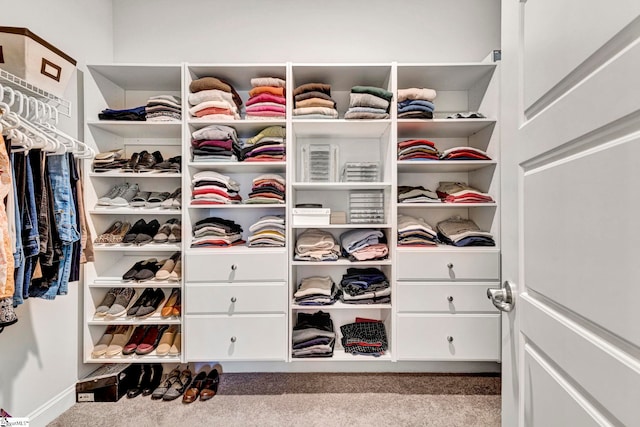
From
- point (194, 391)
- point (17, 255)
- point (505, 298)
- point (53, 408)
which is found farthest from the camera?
point (194, 391)

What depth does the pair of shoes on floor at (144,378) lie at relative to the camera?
192 centimetres

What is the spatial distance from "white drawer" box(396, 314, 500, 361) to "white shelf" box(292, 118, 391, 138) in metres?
1.18

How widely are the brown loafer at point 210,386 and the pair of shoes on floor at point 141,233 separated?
36.8 inches

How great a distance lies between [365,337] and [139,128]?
2.00 meters

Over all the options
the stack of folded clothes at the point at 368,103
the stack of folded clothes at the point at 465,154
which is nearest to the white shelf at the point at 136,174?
the stack of folded clothes at the point at 368,103

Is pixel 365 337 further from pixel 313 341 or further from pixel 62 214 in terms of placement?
pixel 62 214

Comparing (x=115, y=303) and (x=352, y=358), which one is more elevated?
(x=115, y=303)

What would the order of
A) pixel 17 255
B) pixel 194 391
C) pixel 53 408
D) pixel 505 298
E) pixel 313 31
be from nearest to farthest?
pixel 505 298
pixel 17 255
pixel 53 408
pixel 194 391
pixel 313 31

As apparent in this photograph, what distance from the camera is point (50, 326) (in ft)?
5.64

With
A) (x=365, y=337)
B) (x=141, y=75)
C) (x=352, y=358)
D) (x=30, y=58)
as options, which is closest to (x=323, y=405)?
(x=352, y=358)

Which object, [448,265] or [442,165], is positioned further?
[442,165]

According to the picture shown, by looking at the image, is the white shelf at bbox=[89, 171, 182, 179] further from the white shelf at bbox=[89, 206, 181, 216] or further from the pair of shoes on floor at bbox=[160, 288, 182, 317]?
the pair of shoes on floor at bbox=[160, 288, 182, 317]

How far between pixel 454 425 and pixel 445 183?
57.0 inches

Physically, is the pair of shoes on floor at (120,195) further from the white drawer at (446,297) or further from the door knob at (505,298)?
the door knob at (505,298)
